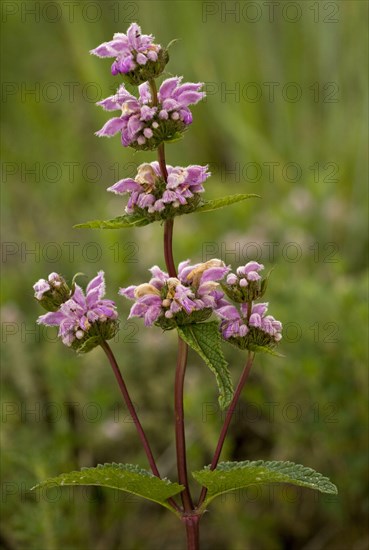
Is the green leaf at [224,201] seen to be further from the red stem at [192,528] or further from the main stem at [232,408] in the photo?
the red stem at [192,528]

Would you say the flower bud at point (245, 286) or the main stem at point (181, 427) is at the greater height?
the flower bud at point (245, 286)

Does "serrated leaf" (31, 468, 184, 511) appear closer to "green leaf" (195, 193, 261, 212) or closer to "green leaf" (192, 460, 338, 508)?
"green leaf" (192, 460, 338, 508)

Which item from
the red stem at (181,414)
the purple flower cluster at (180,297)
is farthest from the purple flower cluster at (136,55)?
the red stem at (181,414)

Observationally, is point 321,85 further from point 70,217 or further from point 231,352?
point 231,352

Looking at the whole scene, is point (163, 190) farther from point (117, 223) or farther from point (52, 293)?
point (52, 293)

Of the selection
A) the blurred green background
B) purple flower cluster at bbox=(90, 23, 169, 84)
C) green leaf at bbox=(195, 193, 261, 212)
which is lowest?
the blurred green background

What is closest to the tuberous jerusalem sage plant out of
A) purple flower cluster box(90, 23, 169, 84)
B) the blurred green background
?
purple flower cluster box(90, 23, 169, 84)

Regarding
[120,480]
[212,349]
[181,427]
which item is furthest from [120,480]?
[212,349]

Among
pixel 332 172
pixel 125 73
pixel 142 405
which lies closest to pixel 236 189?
pixel 332 172
